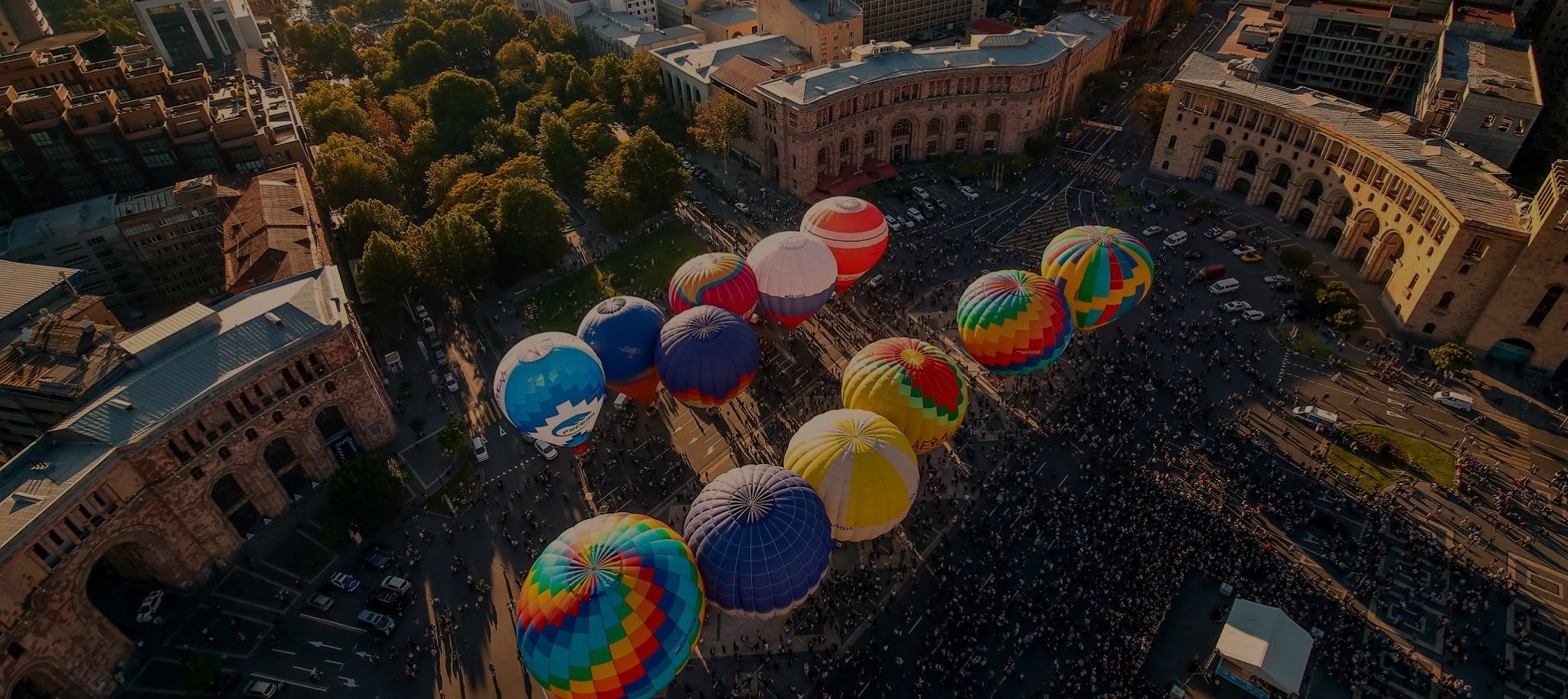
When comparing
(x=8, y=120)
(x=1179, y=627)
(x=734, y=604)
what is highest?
(x=8, y=120)

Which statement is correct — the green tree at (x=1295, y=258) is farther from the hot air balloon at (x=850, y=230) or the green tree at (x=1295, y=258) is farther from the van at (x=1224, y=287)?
the hot air balloon at (x=850, y=230)

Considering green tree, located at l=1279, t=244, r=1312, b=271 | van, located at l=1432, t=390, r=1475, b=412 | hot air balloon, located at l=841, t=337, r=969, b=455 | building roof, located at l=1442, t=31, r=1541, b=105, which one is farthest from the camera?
building roof, located at l=1442, t=31, r=1541, b=105

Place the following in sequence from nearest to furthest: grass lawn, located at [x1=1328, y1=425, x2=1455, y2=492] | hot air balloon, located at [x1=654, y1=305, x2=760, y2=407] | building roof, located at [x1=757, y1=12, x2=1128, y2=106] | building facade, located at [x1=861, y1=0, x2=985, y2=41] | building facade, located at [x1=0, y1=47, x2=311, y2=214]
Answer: hot air balloon, located at [x1=654, y1=305, x2=760, y2=407]
grass lawn, located at [x1=1328, y1=425, x2=1455, y2=492]
building facade, located at [x1=0, y1=47, x2=311, y2=214]
building roof, located at [x1=757, y1=12, x2=1128, y2=106]
building facade, located at [x1=861, y1=0, x2=985, y2=41]

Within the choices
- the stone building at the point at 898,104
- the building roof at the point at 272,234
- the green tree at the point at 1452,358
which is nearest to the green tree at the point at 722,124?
the stone building at the point at 898,104

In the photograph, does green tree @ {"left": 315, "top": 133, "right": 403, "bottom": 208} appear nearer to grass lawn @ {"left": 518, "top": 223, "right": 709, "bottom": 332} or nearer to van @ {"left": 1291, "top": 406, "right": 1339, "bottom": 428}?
grass lawn @ {"left": 518, "top": 223, "right": 709, "bottom": 332}

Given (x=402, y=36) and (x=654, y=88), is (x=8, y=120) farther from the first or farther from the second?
(x=654, y=88)

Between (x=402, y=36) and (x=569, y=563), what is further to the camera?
(x=402, y=36)

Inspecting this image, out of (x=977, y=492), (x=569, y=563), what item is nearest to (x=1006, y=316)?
(x=977, y=492)

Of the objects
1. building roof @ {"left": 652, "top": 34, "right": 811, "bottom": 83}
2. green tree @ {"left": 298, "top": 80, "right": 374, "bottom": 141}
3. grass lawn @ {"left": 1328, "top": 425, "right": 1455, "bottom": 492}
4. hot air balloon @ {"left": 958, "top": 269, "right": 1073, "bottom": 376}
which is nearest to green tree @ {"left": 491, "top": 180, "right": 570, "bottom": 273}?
building roof @ {"left": 652, "top": 34, "right": 811, "bottom": 83}
